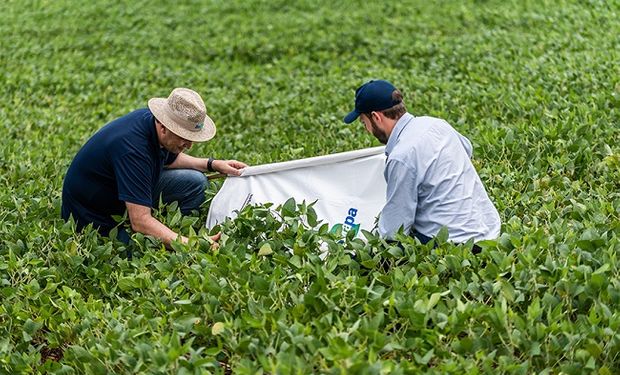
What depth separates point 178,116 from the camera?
5.09 metres

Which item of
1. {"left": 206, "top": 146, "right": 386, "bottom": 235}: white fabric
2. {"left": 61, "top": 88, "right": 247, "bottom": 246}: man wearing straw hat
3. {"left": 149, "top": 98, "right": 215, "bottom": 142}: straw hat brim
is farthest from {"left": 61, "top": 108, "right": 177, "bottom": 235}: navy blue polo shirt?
{"left": 206, "top": 146, "right": 386, "bottom": 235}: white fabric

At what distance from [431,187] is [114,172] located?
6.46 ft

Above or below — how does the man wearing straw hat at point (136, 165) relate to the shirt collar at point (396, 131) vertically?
below

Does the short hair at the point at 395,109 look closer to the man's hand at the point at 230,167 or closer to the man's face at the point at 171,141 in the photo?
the man's hand at the point at 230,167

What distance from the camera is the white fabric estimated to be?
17.1 feet

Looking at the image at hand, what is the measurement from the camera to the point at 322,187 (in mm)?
5309

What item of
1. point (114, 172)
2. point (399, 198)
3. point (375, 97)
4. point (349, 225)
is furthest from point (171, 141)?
point (399, 198)

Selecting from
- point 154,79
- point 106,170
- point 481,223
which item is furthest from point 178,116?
point 154,79

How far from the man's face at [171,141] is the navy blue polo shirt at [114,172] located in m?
0.05

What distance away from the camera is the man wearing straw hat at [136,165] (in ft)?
16.5

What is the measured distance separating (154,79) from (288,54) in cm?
194

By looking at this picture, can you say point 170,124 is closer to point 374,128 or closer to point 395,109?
point 374,128

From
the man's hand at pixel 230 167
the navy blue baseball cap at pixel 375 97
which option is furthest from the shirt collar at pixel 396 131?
the man's hand at pixel 230 167

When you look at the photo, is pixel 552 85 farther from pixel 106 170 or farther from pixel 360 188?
pixel 106 170
